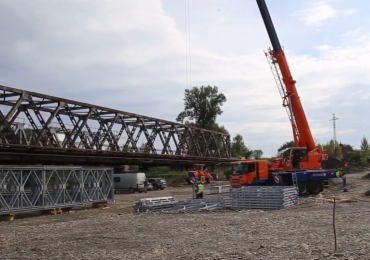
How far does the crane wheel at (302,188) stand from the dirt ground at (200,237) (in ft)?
30.6

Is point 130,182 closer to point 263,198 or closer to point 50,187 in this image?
point 50,187

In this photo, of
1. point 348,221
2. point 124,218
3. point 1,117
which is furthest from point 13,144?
point 348,221

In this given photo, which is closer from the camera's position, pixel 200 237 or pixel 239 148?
pixel 200 237

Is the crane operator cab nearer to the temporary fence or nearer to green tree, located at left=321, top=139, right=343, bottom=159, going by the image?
the temporary fence

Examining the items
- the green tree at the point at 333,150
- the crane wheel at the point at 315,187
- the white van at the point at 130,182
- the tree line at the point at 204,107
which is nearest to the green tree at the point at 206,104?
the tree line at the point at 204,107

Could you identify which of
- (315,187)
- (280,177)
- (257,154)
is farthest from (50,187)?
(257,154)

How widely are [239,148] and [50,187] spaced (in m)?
88.6

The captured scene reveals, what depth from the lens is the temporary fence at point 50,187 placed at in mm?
24609

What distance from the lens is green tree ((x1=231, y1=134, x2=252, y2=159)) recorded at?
11075cm

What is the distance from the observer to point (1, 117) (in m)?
38.5

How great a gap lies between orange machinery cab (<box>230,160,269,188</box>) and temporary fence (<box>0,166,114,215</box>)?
29.5ft

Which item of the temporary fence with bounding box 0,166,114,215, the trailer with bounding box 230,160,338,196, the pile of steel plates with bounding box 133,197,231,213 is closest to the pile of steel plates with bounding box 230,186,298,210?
the pile of steel plates with bounding box 133,197,231,213

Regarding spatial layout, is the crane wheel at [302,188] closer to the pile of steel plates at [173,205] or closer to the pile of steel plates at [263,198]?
the pile of steel plates at [263,198]

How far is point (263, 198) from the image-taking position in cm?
2395
